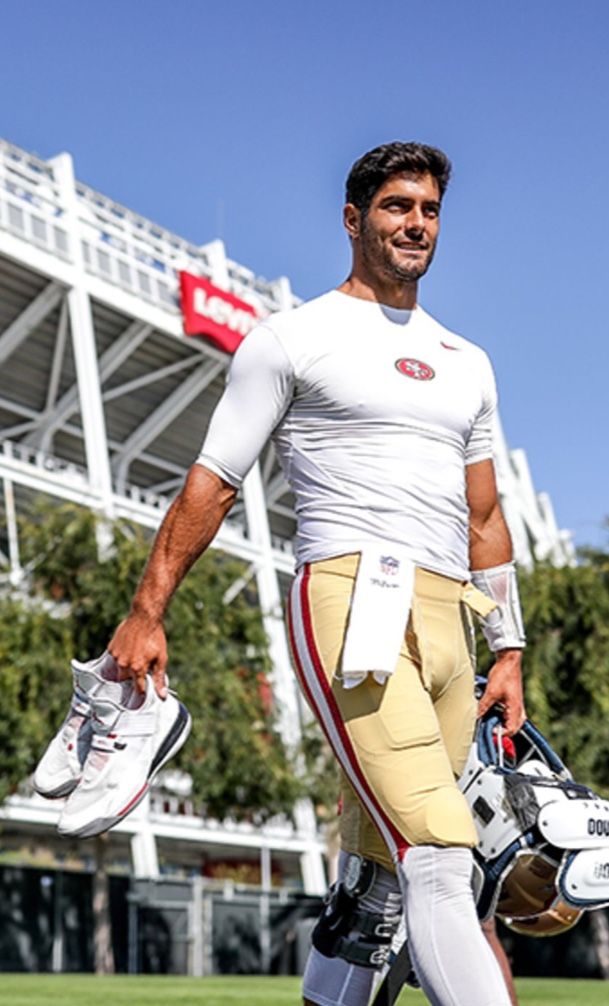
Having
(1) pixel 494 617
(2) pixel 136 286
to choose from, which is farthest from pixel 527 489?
(1) pixel 494 617

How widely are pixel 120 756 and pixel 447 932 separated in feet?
2.89

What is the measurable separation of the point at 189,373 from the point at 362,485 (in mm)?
43691

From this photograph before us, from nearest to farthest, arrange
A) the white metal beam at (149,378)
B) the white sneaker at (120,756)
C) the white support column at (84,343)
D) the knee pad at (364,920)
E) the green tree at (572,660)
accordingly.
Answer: the white sneaker at (120,756) < the knee pad at (364,920) < the green tree at (572,660) < the white support column at (84,343) < the white metal beam at (149,378)

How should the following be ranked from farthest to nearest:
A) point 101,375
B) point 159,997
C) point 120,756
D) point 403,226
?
point 101,375 → point 159,997 → point 403,226 → point 120,756

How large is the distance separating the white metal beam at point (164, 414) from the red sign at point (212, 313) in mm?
1372

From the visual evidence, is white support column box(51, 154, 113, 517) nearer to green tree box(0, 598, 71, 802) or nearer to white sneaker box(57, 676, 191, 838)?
green tree box(0, 598, 71, 802)

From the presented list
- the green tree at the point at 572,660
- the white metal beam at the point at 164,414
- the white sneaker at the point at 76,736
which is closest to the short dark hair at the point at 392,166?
the white sneaker at the point at 76,736

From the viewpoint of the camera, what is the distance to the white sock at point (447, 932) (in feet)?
10.9

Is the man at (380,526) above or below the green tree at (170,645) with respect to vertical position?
below

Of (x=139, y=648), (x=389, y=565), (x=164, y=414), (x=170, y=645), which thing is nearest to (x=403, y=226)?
(x=389, y=565)

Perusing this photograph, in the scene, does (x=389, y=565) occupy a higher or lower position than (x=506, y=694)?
higher

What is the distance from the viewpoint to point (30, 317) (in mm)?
41344

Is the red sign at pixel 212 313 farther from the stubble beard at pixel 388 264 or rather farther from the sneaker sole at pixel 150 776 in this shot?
the sneaker sole at pixel 150 776

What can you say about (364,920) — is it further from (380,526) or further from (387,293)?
(387,293)
